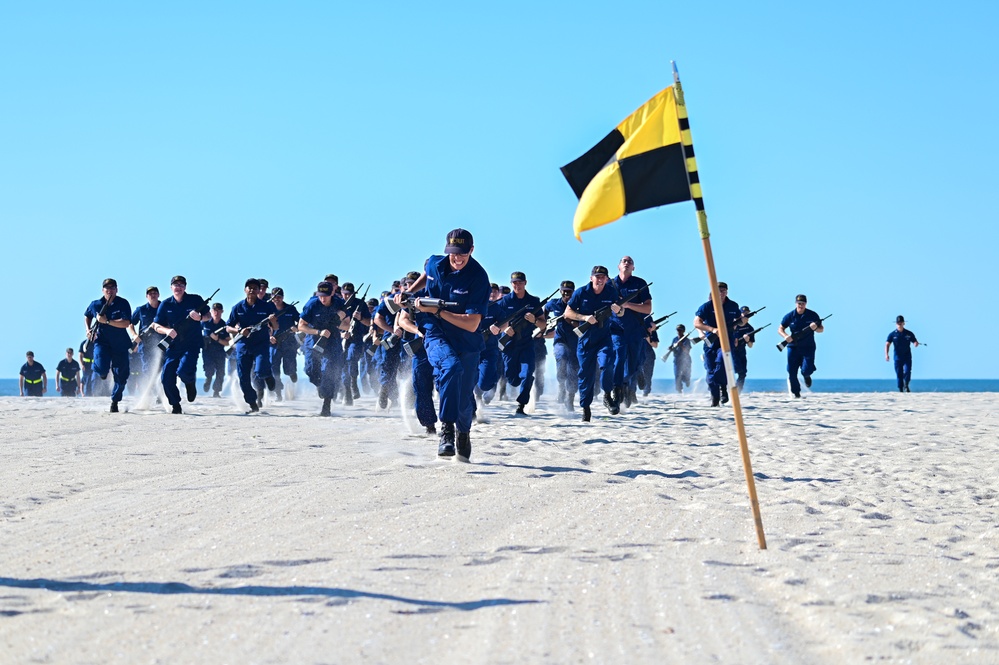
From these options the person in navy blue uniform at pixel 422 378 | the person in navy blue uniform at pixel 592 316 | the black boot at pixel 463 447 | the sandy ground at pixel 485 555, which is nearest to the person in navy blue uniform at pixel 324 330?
the person in navy blue uniform at pixel 592 316

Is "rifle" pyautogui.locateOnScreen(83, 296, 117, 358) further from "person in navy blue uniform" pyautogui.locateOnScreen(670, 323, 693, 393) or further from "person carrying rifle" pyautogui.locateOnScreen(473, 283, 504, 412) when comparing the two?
"person in navy blue uniform" pyautogui.locateOnScreen(670, 323, 693, 393)

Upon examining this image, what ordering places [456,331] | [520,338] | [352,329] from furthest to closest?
[352,329]
[520,338]
[456,331]

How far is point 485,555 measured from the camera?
5758mm

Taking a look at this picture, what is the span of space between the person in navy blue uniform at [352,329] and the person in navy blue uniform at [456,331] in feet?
32.7

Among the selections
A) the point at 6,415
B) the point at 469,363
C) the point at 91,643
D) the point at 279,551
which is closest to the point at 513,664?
the point at 91,643

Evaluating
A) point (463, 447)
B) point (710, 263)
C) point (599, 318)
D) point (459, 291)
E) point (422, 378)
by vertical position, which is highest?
point (599, 318)

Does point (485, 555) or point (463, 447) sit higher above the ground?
point (463, 447)

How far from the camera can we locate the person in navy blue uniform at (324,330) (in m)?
18.0

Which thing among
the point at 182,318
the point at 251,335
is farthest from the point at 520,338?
the point at 182,318

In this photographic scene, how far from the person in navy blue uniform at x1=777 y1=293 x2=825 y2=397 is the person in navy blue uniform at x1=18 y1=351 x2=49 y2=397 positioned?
1822cm

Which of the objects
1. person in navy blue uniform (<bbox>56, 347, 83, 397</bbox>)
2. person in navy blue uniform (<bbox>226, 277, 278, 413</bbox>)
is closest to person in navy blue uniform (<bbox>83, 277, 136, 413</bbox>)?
person in navy blue uniform (<bbox>226, 277, 278, 413</bbox>)

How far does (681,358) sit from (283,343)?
47.2 ft

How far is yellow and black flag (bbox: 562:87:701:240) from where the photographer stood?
261 inches

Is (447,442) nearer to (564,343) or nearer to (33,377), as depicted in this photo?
(564,343)
